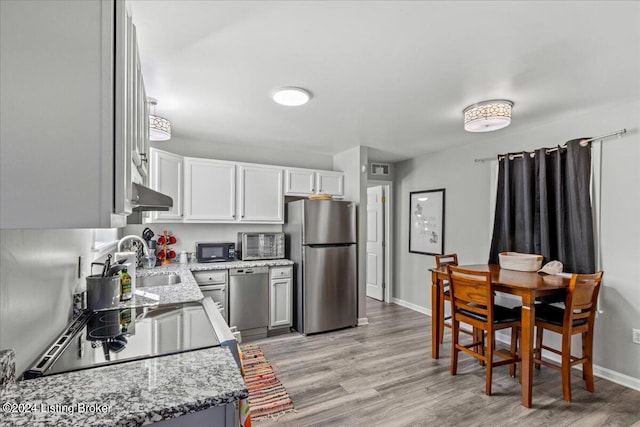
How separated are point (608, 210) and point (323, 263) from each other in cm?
280

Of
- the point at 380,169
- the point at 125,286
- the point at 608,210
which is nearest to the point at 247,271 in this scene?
the point at 125,286

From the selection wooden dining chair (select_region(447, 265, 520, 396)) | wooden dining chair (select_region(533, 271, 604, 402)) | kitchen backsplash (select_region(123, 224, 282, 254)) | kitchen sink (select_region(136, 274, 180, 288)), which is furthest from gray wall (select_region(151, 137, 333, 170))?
wooden dining chair (select_region(533, 271, 604, 402))

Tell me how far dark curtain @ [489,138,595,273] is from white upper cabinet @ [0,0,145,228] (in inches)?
142

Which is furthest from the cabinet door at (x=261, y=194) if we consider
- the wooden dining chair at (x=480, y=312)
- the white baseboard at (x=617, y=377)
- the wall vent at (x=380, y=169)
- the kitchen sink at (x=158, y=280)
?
the white baseboard at (x=617, y=377)

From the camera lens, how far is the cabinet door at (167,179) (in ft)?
11.1

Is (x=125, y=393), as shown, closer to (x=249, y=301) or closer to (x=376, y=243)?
(x=249, y=301)

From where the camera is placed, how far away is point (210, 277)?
354 centimetres

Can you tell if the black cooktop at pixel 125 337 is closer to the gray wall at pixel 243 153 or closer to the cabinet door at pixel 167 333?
the cabinet door at pixel 167 333

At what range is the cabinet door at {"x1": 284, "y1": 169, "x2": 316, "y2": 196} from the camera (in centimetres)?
425

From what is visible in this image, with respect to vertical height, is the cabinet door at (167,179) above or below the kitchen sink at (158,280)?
above

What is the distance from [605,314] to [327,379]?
2.52 metres

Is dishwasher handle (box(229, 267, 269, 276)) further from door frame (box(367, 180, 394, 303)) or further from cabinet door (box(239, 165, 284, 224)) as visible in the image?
door frame (box(367, 180, 394, 303))

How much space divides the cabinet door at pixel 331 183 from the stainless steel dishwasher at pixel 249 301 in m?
1.36

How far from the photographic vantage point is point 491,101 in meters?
2.67
